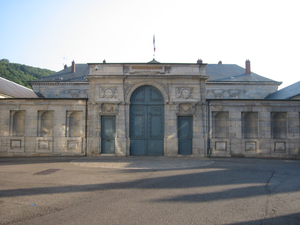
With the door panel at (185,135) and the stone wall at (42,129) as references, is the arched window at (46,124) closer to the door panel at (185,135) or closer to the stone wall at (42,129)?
the stone wall at (42,129)

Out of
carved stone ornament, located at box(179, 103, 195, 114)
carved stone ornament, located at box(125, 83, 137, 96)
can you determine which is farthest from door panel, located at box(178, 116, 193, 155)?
carved stone ornament, located at box(125, 83, 137, 96)

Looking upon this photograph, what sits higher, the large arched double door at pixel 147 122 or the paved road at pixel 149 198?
the large arched double door at pixel 147 122

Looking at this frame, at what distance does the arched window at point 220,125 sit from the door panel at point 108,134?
229 inches

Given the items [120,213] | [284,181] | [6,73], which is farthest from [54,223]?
[6,73]

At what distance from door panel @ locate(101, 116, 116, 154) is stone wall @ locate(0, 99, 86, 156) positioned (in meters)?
1.09

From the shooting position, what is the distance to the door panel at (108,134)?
574 inches

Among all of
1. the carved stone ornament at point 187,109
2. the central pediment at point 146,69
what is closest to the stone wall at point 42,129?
the central pediment at point 146,69

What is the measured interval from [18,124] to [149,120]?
301 inches

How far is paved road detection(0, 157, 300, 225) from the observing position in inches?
176

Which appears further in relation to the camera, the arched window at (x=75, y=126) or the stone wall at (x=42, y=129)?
the arched window at (x=75, y=126)

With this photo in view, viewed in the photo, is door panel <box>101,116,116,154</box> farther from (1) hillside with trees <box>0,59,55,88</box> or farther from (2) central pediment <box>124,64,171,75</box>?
(1) hillside with trees <box>0,59,55,88</box>

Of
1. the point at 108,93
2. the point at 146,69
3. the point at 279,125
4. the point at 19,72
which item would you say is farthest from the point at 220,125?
the point at 19,72

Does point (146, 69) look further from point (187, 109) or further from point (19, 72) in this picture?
point (19, 72)

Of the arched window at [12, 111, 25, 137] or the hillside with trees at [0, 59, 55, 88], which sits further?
the hillside with trees at [0, 59, 55, 88]
